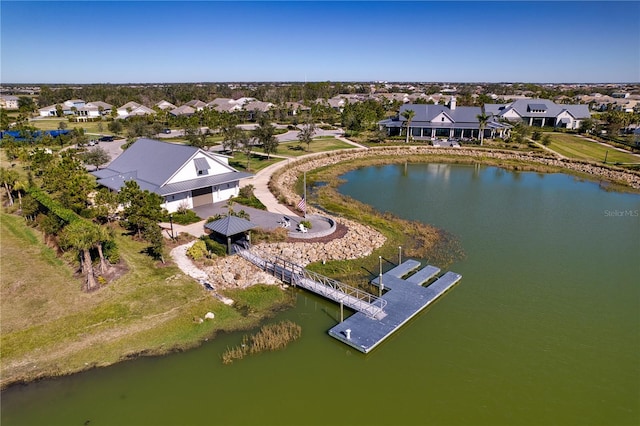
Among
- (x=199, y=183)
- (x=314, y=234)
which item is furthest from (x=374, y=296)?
(x=199, y=183)

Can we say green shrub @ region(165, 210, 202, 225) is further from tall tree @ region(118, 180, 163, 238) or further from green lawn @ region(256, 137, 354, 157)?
green lawn @ region(256, 137, 354, 157)

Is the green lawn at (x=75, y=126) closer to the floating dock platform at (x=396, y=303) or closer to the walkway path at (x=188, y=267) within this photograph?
the walkway path at (x=188, y=267)

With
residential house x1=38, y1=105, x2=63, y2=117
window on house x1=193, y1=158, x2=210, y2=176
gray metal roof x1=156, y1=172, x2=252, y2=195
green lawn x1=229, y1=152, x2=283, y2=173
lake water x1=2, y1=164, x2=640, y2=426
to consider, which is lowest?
lake water x1=2, y1=164, x2=640, y2=426

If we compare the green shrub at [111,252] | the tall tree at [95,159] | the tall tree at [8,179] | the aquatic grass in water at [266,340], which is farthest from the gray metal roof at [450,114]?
the aquatic grass in water at [266,340]

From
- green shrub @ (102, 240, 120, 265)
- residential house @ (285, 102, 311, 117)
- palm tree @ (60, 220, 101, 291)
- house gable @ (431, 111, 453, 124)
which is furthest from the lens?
residential house @ (285, 102, 311, 117)

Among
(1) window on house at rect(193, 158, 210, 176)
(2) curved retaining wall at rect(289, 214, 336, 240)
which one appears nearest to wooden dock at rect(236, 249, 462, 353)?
(2) curved retaining wall at rect(289, 214, 336, 240)

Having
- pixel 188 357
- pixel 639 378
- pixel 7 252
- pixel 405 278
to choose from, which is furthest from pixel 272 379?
pixel 7 252

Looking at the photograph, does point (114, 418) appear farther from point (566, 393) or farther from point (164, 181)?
point (164, 181)
